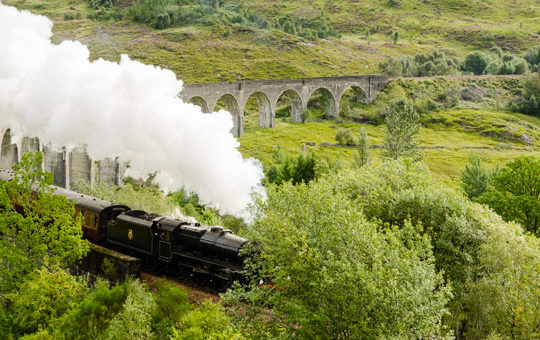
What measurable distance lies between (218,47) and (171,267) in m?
126

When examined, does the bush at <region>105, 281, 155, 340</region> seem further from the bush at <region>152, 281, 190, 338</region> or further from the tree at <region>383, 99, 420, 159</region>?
the tree at <region>383, 99, 420, 159</region>

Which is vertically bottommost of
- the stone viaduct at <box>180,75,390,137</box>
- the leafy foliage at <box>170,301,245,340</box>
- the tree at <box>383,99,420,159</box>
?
the leafy foliage at <box>170,301,245,340</box>

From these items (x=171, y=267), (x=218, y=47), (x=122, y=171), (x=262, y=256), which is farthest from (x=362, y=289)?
(x=218, y=47)

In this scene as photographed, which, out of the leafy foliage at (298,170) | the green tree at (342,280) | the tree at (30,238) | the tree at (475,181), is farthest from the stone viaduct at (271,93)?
the green tree at (342,280)

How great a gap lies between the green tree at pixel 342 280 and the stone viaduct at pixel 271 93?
56.7 m

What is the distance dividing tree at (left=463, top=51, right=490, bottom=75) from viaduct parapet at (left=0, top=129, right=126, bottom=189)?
11995 centimetres

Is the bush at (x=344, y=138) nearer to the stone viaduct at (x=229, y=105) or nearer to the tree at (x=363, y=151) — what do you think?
the stone viaduct at (x=229, y=105)

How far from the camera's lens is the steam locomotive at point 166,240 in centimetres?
2248

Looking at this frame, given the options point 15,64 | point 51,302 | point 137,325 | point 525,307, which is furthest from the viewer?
point 15,64

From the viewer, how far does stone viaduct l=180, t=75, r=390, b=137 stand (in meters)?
77.6

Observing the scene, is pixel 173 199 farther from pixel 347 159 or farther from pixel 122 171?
pixel 347 159

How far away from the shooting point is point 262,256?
19.6m

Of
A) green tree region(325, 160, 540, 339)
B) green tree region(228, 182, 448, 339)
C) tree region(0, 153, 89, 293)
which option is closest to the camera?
green tree region(228, 182, 448, 339)

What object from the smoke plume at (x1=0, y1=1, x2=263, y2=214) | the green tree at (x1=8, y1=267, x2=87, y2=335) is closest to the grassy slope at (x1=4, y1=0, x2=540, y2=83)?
the smoke plume at (x1=0, y1=1, x2=263, y2=214)
